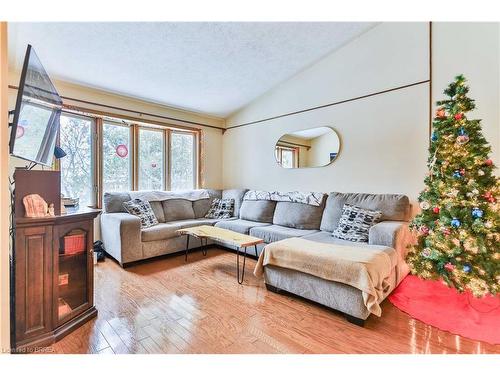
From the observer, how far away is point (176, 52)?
2.86 metres

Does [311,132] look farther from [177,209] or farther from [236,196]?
[177,209]

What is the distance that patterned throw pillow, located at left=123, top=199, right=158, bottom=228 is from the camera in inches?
135

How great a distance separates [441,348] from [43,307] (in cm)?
262

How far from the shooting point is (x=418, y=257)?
2.29m

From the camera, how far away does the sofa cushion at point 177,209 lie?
12.9ft

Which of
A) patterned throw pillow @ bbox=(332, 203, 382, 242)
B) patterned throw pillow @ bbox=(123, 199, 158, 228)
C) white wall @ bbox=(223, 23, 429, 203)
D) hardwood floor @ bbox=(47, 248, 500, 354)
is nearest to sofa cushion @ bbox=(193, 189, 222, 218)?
patterned throw pillow @ bbox=(123, 199, 158, 228)

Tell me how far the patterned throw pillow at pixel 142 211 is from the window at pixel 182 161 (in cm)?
95

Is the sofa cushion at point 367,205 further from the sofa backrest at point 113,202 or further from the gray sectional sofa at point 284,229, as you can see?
the sofa backrest at point 113,202

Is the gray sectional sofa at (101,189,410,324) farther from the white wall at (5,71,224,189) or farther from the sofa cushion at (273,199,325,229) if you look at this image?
the white wall at (5,71,224,189)

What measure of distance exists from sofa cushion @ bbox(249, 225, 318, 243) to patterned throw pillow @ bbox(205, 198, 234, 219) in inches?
38.9

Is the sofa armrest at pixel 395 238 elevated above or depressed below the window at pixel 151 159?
below

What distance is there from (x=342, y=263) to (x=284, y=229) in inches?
55.3

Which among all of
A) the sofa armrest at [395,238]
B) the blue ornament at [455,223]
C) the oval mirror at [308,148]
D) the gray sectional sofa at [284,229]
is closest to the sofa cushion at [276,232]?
the gray sectional sofa at [284,229]
